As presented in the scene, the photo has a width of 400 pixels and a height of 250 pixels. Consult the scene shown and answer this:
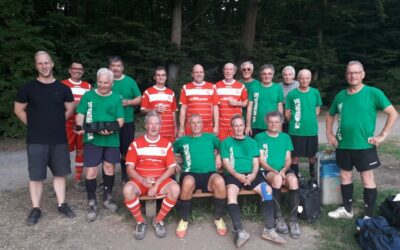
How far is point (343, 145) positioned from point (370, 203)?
81cm

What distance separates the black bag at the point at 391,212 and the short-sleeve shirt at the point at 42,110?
166 inches

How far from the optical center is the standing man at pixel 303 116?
5.45 m

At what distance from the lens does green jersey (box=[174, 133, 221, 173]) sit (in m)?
4.73

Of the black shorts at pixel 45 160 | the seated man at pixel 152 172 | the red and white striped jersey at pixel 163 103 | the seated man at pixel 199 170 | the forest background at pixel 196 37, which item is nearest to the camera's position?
the seated man at pixel 152 172

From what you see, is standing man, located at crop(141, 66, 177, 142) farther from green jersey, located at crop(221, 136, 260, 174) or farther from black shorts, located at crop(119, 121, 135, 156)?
green jersey, located at crop(221, 136, 260, 174)

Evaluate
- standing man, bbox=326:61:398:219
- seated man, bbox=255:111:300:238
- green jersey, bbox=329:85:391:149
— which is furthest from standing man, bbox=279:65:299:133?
green jersey, bbox=329:85:391:149

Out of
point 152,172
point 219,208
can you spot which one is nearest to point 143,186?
point 152,172

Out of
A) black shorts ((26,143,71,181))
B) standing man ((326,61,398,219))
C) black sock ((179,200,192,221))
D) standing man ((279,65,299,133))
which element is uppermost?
standing man ((279,65,299,133))

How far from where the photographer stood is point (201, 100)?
18.4ft

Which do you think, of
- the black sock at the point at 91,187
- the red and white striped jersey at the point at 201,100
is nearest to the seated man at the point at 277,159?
the red and white striped jersey at the point at 201,100

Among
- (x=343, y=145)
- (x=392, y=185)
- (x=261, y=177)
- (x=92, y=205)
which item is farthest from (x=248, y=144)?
(x=392, y=185)

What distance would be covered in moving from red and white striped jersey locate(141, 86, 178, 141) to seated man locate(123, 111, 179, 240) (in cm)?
98

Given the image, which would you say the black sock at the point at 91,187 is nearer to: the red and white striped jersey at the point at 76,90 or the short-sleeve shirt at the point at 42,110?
the short-sleeve shirt at the point at 42,110

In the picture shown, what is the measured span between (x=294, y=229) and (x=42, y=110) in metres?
3.51
